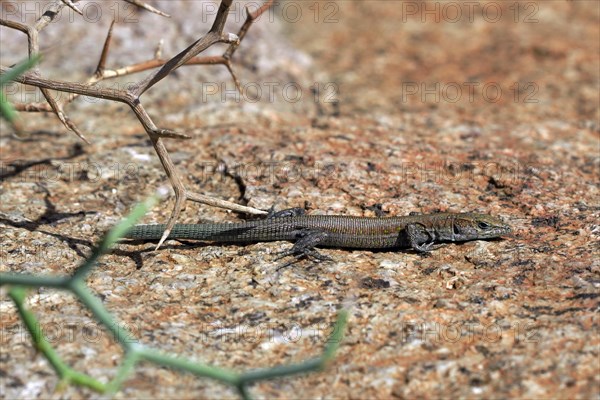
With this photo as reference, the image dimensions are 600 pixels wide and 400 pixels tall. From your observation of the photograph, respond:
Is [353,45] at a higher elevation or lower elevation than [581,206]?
higher

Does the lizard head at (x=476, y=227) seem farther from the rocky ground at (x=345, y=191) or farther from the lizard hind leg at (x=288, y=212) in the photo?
the lizard hind leg at (x=288, y=212)

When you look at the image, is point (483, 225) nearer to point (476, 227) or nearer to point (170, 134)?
A: point (476, 227)

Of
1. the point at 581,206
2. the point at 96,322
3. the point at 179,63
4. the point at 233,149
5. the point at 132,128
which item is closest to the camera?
the point at 96,322

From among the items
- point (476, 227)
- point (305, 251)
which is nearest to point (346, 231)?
point (305, 251)

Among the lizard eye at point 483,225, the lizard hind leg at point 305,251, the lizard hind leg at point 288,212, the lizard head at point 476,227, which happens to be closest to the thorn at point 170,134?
the lizard hind leg at point 305,251

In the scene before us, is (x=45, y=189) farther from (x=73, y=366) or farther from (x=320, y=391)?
(x=320, y=391)

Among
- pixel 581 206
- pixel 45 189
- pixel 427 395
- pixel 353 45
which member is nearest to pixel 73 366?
pixel 427 395

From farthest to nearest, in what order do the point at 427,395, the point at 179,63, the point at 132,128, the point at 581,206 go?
the point at 132,128 < the point at 581,206 < the point at 179,63 < the point at 427,395
